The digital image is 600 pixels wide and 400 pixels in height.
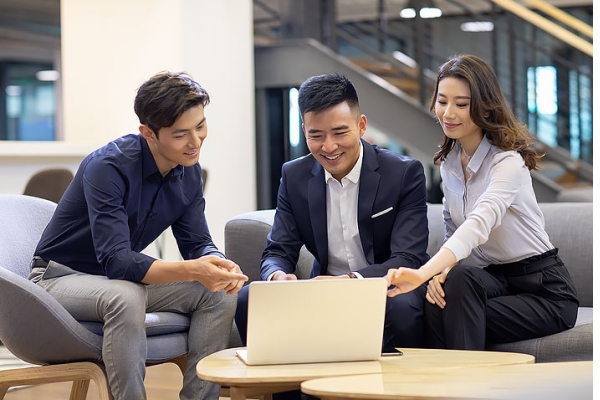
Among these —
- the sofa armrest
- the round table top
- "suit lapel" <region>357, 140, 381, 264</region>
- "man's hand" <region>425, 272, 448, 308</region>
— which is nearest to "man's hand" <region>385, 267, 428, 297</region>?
the round table top

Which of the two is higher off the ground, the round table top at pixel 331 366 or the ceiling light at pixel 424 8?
the ceiling light at pixel 424 8

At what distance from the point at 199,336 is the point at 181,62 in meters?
3.79

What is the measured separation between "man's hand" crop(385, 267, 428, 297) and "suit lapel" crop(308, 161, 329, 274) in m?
0.60

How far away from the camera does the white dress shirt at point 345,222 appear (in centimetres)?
271

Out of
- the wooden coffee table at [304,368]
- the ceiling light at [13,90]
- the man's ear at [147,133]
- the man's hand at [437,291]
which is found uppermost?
the ceiling light at [13,90]

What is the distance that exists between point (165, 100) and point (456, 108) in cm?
88

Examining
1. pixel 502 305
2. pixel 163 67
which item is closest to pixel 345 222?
pixel 502 305

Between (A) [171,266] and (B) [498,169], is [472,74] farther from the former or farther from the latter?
(A) [171,266]

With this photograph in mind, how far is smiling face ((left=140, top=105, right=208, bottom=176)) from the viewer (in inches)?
95.7

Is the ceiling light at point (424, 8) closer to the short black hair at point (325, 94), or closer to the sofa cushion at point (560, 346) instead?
the short black hair at point (325, 94)

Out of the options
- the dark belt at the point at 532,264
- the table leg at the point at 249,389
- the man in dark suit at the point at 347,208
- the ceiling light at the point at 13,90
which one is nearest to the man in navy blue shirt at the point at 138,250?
the man in dark suit at the point at 347,208

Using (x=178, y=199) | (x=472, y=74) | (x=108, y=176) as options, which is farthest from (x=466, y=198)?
(x=108, y=176)

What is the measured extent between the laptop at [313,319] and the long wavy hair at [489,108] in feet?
2.93

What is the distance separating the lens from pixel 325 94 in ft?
8.29
